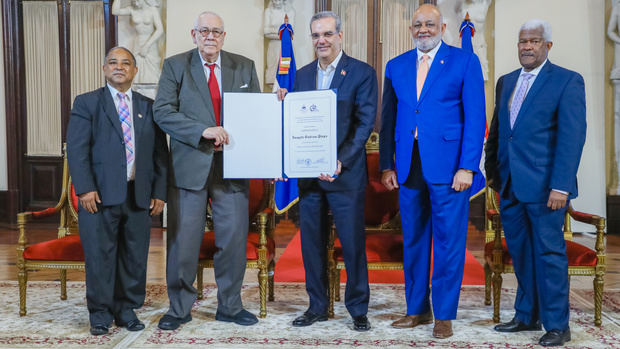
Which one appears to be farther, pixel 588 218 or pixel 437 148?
pixel 588 218

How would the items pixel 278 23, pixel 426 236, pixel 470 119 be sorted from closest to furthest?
pixel 470 119 → pixel 426 236 → pixel 278 23

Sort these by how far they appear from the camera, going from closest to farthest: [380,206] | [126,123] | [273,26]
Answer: [126,123]
[380,206]
[273,26]

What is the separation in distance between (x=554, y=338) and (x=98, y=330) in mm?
2498

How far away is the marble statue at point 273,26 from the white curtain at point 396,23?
4.12ft

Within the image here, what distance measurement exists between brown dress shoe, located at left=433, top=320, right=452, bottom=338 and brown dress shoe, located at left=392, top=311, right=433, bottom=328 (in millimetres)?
171

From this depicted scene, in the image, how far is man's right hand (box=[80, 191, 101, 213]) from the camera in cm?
308

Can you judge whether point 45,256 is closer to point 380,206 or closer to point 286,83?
point 380,206

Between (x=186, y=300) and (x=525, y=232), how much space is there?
6.59ft

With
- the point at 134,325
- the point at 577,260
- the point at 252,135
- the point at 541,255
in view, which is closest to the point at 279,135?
the point at 252,135

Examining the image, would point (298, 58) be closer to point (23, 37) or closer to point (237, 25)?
point (237, 25)

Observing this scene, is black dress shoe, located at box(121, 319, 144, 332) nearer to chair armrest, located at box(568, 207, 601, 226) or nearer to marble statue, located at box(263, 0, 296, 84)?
chair armrest, located at box(568, 207, 601, 226)

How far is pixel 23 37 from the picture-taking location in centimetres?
772

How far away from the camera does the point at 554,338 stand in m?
2.96

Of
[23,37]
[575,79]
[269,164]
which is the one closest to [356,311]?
[269,164]
